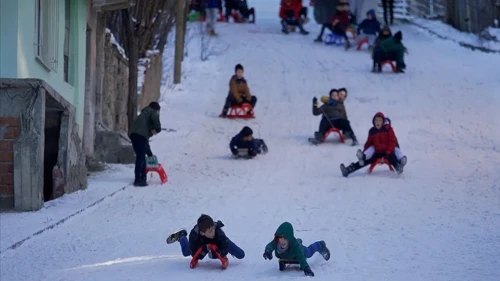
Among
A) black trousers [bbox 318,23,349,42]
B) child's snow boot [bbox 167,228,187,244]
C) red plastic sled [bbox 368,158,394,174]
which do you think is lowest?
child's snow boot [bbox 167,228,187,244]

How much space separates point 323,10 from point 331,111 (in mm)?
21747

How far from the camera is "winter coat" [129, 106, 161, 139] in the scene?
1545 centimetres

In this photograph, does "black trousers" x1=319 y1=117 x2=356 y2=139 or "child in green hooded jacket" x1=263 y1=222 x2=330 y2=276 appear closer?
"child in green hooded jacket" x1=263 y1=222 x2=330 y2=276

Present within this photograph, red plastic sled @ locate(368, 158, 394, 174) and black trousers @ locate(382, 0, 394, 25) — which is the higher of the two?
black trousers @ locate(382, 0, 394, 25)

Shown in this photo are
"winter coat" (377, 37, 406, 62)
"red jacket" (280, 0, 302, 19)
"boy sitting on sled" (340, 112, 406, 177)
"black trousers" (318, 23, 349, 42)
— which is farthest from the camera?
"red jacket" (280, 0, 302, 19)

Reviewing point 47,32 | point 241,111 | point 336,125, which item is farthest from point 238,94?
point 47,32

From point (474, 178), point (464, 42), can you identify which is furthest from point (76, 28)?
point (464, 42)

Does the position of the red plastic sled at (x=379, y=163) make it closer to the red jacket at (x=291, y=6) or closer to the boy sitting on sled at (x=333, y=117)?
the boy sitting on sled at (x=333, y=117)

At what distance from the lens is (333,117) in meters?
20.0

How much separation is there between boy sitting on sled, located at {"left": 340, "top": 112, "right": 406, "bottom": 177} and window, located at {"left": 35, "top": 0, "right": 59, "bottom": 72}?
4.90m

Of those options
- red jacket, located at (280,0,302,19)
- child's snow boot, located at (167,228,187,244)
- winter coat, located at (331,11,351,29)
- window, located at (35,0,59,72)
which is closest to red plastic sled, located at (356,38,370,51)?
winter coat, located at (331,11,351,29)

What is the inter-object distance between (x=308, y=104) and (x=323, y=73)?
4273 mm

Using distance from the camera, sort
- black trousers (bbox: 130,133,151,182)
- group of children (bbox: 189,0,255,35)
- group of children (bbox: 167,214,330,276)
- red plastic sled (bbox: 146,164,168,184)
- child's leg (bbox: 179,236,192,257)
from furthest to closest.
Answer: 1. group of children (bbox: 189,0,255,35)
2. red plastic sled (bbox: 146,164,168,184)
3. black trousers (bbox: 130,133,151,182)
4. child's leg (bbox: 179,236,192,257)
5. group of children (bbox: 167,214,330,276)

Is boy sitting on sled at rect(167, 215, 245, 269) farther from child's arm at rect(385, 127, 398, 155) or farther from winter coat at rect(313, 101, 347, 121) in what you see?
winter coat at rect(313, 101, 347, 121)
